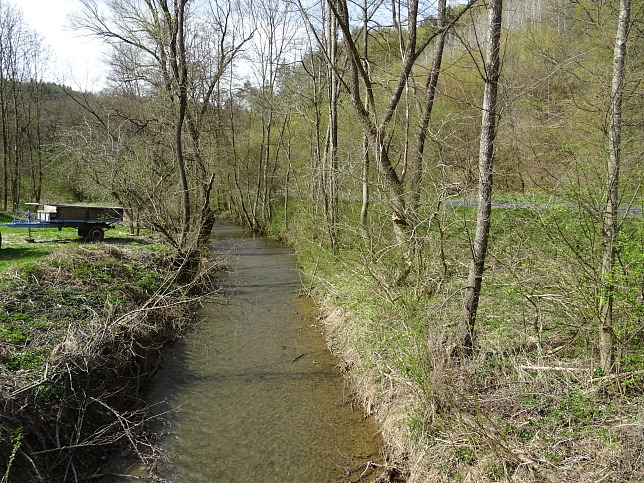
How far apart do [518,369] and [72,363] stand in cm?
493

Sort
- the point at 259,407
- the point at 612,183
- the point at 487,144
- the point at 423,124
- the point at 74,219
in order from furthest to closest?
the point at 74,219
the point at 423,124
the point at 259,407
the point at 487,144
the point at 612,183

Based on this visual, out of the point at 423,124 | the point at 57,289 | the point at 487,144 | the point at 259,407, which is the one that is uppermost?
the point at 423,124

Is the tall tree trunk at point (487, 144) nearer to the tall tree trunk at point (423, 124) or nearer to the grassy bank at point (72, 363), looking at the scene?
the tall tree trunk at point (423, 124)

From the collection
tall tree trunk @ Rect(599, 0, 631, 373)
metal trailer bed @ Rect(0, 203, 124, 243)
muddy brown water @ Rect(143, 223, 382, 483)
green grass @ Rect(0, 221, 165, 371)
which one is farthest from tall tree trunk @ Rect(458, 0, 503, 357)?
metal trailer bed @ Rect(0, 203, 124, 243)

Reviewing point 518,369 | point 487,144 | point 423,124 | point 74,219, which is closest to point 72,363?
point 518,369

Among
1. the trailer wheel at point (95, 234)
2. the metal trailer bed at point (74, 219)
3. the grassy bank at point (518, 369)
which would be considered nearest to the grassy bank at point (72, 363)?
the grassy bank at point (518, 369)

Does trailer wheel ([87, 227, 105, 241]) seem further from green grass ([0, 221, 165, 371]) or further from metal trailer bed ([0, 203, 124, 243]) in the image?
green grass ([0, 221, 165, 371])

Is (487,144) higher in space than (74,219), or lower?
higher

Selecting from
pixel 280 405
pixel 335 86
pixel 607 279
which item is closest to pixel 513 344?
pixel 607 279

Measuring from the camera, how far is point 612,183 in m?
3.28

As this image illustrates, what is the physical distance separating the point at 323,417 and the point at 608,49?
538 cm

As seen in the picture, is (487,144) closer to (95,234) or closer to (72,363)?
(72,363)

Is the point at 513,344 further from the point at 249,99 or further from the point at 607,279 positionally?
the point at 249,99

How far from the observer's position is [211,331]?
814 cm
